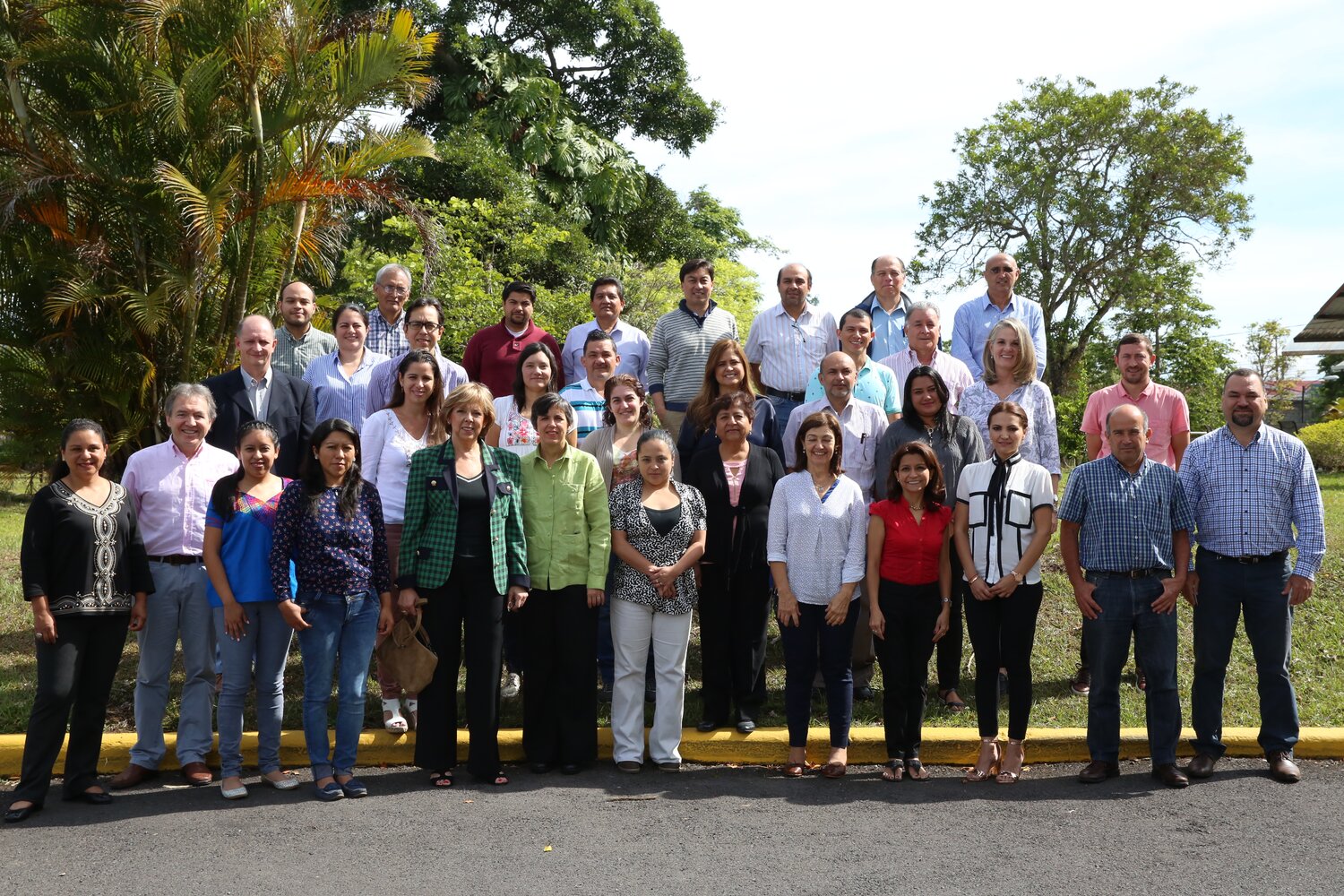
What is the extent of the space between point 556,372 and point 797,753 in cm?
304

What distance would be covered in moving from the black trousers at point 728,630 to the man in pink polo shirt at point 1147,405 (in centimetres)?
247

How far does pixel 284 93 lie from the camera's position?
10227 mm

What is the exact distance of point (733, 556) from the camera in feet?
22.2

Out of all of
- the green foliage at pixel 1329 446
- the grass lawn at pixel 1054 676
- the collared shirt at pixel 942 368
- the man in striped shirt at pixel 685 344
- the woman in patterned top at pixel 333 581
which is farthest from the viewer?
the green foliage at pixel 1329 446

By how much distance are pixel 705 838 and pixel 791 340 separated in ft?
12.9

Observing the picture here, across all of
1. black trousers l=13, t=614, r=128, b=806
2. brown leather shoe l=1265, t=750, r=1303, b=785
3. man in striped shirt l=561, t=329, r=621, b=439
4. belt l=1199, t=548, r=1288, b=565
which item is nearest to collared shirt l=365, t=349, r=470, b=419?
man in striped shirt l=561, t=329, r=621, b=439

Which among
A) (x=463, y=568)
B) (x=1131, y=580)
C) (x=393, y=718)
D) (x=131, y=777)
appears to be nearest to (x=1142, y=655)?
(x=1131, y=580)

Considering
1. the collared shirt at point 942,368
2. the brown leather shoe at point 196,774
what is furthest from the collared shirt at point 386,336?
the collared shirt at point 942,368

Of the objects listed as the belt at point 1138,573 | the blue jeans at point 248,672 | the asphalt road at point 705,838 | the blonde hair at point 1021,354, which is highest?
the blonde hair at point 1021,354

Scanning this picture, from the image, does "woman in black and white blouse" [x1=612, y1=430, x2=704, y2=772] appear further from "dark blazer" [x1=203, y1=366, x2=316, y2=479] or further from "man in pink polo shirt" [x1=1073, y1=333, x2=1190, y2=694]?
"man in pink polo shirt" [x1=1073, y1=333, x2=1190, y2=694]

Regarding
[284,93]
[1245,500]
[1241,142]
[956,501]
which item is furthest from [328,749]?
[1241,142]

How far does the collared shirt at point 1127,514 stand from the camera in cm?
611

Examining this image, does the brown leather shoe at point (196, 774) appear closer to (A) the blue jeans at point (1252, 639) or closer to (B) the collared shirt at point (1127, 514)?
(B) the collared shirt at point (1127, 514)

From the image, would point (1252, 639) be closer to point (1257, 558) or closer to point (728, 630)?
point (1257, 558)
